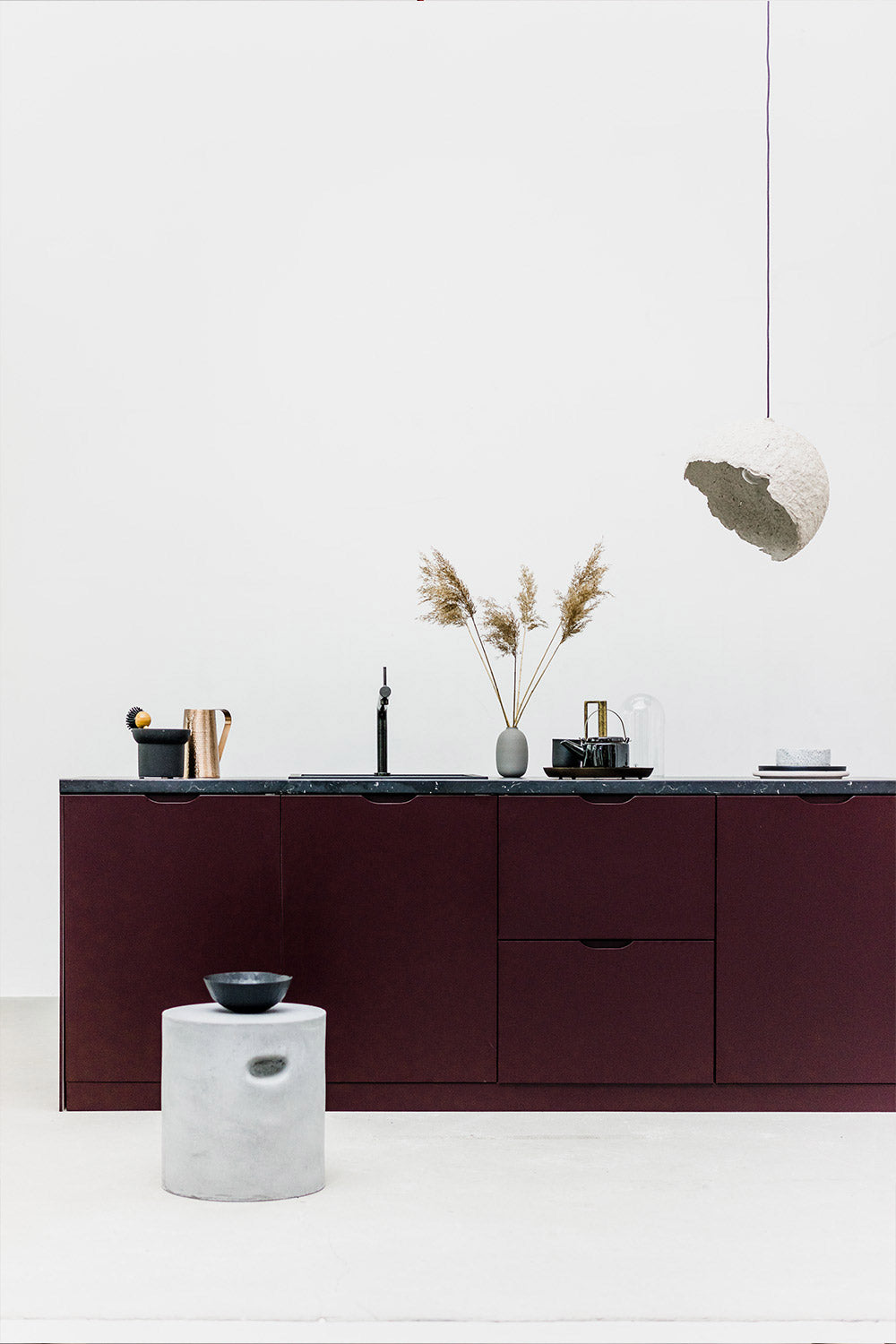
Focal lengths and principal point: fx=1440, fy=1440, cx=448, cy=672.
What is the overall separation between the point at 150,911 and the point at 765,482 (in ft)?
6.06

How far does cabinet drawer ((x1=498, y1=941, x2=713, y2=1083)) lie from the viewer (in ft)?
11.9

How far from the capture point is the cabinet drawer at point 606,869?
144 inches

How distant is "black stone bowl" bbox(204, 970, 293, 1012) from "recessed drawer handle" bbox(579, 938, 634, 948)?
0.89 meters

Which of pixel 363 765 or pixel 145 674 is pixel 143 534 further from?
pixel 363 765

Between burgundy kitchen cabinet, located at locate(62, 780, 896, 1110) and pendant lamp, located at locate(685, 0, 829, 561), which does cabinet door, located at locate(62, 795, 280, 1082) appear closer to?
burgundy kitchen cabinet, located at locate(62, 780, 896, 1110)

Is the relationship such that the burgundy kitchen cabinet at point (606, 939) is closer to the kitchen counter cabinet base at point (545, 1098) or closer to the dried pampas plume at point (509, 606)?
the kitchen counter cabinet base at point (545, 1098)

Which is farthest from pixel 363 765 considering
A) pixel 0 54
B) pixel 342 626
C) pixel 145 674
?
pixel 0 54

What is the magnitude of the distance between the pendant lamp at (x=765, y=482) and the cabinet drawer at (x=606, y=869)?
73cm

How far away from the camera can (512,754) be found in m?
3.97

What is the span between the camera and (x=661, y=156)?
4828 millimetres

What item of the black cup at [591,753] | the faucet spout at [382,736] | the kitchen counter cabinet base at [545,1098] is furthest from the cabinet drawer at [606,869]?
the faucet spout at [382,736]

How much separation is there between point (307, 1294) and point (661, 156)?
382cm

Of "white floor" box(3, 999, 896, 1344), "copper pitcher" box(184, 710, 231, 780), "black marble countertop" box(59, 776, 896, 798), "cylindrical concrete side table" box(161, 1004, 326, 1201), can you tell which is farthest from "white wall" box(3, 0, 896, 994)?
"cylindrical concrete side table" box(161, 1004, 326, 1201)

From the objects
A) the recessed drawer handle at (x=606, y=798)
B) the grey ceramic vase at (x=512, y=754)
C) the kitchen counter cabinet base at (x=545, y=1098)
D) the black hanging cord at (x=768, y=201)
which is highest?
the black hanging cord at (x=768, y=201)
